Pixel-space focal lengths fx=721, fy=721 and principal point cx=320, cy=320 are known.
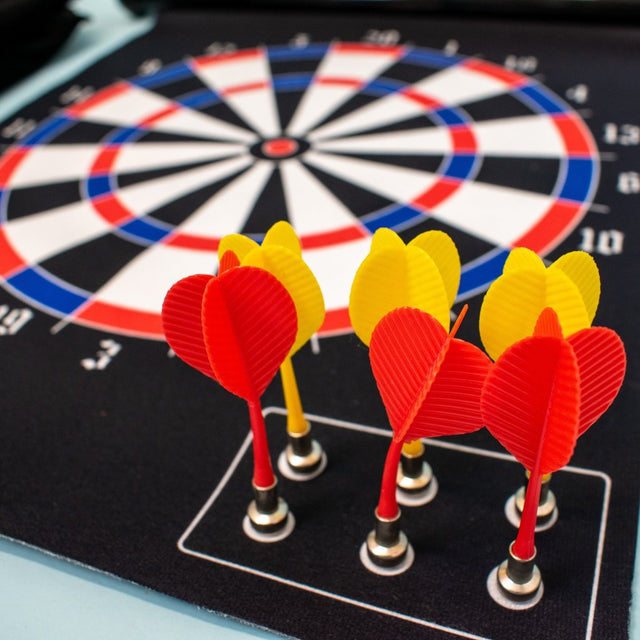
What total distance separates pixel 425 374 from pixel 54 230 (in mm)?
1207

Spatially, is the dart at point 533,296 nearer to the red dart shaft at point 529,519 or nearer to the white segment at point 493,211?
the red dart shaft at point 529,519

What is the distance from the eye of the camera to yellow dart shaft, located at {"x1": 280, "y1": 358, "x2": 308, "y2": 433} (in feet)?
2.80

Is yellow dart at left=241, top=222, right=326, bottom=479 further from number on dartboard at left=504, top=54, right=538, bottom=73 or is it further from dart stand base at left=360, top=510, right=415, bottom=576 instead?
number on dartboard at left=504, top=54, right=538, bottom=73

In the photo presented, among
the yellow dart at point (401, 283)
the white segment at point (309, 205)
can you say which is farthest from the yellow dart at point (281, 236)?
the white segment at point (309, 205)

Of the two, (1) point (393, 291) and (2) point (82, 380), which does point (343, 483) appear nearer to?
(1) point (393, 291)

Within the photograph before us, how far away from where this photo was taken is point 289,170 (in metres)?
1.74

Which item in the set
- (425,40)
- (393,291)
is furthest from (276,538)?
(425,40)

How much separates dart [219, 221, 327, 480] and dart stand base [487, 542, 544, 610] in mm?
271

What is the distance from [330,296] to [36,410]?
1.73 ft

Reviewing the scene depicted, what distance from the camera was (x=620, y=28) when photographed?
2266 millimetres

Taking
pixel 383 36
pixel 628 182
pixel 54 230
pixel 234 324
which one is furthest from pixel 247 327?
pixel 383 36

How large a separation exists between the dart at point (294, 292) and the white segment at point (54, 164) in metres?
1.17

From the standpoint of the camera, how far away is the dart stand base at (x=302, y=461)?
3.07 feet

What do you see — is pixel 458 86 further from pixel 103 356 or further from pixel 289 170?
pixel 103 356
